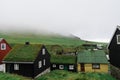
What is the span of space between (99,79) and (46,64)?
14884 millimetres

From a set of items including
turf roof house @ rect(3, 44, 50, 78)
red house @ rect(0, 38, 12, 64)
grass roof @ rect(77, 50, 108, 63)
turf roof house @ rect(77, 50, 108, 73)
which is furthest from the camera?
grass roof @ rect(77, 50, 108, 63)

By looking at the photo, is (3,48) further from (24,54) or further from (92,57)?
(92,57)

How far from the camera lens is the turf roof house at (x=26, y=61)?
43906 millimetres

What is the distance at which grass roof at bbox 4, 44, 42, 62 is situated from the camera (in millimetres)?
44500

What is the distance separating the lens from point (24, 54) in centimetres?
4631

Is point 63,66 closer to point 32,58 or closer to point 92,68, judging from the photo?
point 92,68

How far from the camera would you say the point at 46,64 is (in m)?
53.5

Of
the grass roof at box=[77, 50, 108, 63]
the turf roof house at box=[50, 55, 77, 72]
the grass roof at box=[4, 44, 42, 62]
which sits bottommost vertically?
the turf roof house at box=[50, 55, 77, 72]

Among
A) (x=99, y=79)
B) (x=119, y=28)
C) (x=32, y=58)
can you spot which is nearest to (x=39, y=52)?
(x=32, y=58)

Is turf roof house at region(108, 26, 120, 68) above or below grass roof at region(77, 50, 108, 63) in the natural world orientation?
above

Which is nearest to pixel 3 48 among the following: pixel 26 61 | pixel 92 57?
pixel 26 61

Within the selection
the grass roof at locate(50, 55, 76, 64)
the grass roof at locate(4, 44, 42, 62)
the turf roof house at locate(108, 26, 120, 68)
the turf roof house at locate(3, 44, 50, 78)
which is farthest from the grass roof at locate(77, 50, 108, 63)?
the grass roof at locate(4, 44, 42, 62)

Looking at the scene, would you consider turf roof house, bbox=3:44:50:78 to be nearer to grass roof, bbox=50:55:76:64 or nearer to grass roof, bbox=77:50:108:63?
grass roof, bbox=50:55:76:64

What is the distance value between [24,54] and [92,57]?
1898 cm
